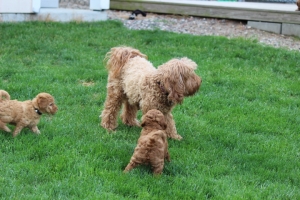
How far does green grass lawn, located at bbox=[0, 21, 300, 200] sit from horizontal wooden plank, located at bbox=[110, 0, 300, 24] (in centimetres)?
190

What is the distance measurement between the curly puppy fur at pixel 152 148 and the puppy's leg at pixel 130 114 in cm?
169

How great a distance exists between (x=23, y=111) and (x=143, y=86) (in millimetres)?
1600

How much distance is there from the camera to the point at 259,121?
7.61 m

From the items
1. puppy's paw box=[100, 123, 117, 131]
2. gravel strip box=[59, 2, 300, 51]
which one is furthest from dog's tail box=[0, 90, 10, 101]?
gravel strip box=[59, 2, 300, 51]

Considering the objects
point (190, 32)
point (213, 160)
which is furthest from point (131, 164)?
point (190, 32)

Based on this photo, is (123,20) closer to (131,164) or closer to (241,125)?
(241,125)

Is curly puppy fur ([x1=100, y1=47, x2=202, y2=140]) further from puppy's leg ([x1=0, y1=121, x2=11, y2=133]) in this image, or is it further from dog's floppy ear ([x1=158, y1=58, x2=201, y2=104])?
puppy's leg ([x1=0, y1=121, x2=11, y2=133])

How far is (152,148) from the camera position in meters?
5.30

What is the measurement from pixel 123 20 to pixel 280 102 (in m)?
6.94

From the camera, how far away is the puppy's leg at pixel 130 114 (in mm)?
7285

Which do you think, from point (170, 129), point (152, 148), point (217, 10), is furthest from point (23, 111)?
point (217, 10)

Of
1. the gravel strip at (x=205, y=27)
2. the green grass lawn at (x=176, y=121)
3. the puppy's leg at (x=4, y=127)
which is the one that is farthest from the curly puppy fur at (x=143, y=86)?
the gravel strip at (x=205, y=27)

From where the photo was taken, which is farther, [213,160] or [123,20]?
[123,20]

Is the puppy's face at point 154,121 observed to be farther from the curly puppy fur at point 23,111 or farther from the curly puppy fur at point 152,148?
the curly puppy fur at point 23,111
